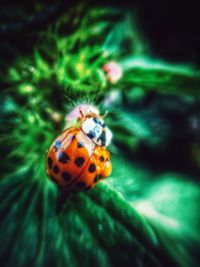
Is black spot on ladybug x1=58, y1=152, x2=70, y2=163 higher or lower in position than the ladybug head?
lower

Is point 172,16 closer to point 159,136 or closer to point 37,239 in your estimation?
point 159,136

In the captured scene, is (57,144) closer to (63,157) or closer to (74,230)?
(63,157)

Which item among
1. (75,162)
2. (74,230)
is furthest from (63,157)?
(74,230)

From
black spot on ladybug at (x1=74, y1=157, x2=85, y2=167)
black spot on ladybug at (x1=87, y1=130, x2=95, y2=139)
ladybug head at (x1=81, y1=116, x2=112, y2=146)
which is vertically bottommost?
black spot on ladybug at (x1=74, y1=157, x2=85, y2=167)

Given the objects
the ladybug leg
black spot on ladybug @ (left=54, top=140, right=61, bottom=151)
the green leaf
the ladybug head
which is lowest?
the green leaf

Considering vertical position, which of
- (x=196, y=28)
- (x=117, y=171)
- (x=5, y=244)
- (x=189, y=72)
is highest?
(x=196, y=28)

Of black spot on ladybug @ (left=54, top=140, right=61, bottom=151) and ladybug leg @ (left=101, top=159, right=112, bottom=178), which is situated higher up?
ladybug leg @ (left=101, top=159, right=112, bottom=178)

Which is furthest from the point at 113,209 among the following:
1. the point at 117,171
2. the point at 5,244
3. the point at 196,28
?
the point at 196,28
